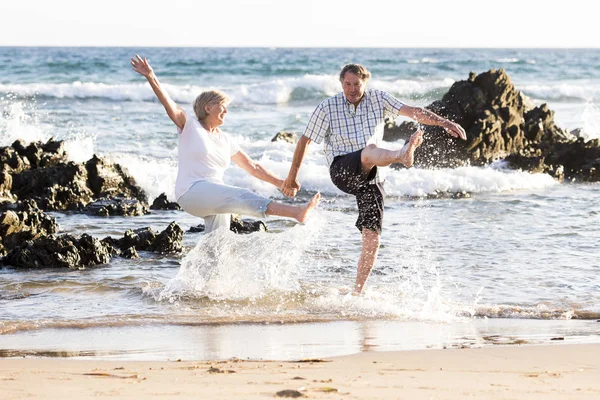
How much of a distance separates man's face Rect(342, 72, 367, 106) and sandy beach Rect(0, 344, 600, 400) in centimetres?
242

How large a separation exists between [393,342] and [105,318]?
2.29 meters

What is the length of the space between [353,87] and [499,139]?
431 inches

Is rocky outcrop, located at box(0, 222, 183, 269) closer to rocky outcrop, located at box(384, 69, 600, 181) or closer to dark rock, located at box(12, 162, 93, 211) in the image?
dark rock, located at box(12, 162, 93, 211)

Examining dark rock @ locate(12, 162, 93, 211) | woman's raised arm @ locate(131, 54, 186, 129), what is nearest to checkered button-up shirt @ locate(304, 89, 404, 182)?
woman's raised arm @ locate(131, 54, 186, 129)

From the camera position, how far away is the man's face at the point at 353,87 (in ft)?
23.4

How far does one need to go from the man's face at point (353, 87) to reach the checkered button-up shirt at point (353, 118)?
0.17 ft

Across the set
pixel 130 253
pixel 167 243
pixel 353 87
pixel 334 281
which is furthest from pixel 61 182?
pixel 353 87

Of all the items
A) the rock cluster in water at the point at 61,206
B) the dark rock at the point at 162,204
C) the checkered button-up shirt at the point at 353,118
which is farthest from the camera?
the dark rock at the point at 162,204

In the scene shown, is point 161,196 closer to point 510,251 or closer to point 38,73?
point 510,251

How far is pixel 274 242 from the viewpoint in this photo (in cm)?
802

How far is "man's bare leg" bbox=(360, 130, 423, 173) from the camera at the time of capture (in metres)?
6.76

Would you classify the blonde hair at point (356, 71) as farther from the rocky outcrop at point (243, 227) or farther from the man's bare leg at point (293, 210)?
the rocky outcrop at point (243, 227)

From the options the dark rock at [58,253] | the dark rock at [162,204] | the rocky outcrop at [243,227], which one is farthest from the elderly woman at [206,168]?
the dark rock at [162,204]

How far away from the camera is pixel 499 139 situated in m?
17.5
